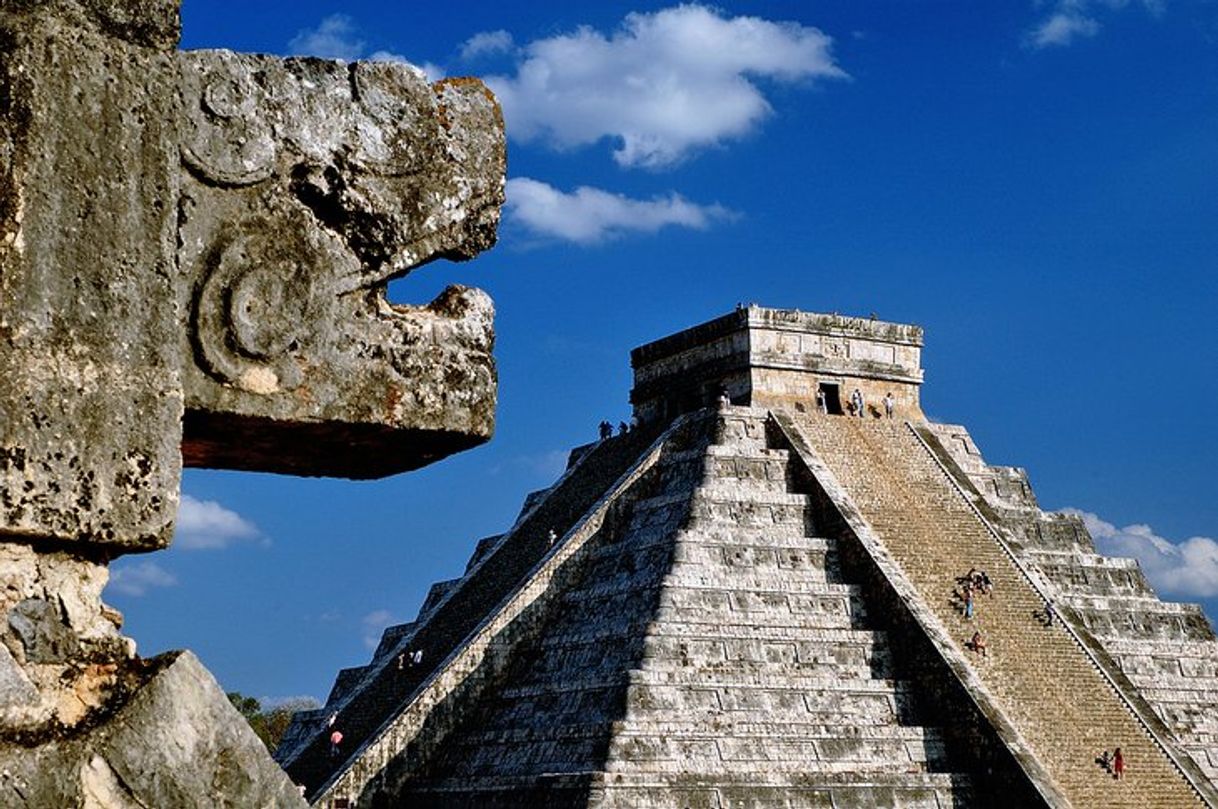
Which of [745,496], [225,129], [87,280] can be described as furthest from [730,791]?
[87,280]

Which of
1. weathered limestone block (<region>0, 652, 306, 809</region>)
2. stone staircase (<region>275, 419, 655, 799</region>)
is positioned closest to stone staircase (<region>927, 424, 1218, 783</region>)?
stone staircase (<region>275, 419, 655, 799</region>)

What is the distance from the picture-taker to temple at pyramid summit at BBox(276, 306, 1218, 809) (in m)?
25.3

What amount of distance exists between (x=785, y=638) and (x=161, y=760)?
81.6ft

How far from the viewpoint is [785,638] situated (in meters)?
27.2

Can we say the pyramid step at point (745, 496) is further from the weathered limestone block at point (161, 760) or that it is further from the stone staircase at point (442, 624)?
the weathered limestone block at point (161, 760)

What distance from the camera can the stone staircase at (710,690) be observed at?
966 inches

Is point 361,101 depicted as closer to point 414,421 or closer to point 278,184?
point 278,184

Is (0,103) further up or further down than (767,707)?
further down

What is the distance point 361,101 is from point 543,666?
25785 mm

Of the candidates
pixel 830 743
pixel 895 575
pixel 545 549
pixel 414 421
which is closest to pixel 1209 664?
pixel 895 575

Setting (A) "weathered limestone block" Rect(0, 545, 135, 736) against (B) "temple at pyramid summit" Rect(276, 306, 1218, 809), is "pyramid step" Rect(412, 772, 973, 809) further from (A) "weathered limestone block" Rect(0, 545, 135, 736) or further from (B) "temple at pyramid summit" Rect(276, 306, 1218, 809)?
(A) "weathered limestone block" Rect(0, 545, 135, 736)

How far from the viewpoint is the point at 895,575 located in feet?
95.1

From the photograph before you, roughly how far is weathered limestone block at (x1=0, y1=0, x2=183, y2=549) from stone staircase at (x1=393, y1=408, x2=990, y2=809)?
69.0ft

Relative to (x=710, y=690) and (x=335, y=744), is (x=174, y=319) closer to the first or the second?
(x=710, y=690)
